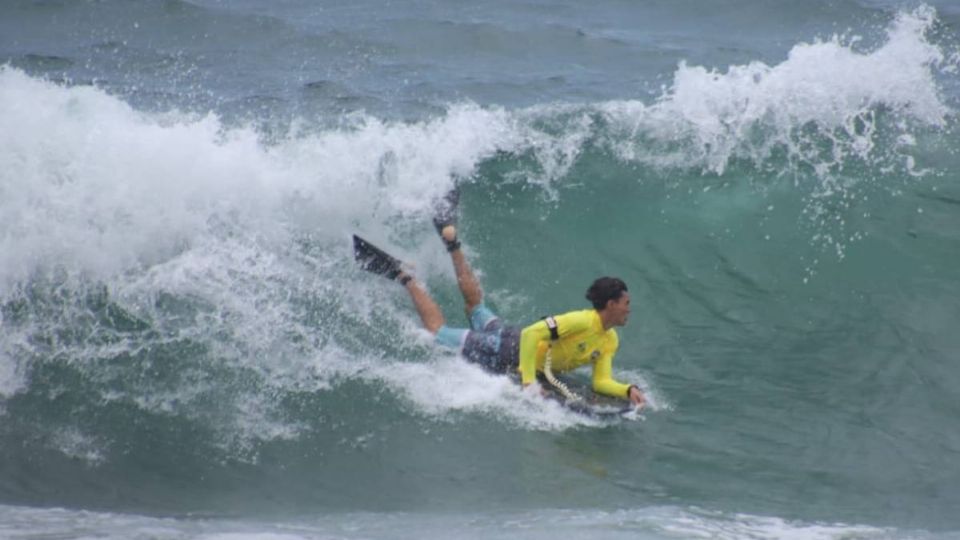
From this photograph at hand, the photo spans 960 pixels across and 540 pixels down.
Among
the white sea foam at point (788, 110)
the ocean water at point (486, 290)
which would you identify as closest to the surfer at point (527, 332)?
the ocean water at point (486, 290)

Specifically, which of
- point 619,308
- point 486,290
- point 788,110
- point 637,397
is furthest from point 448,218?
point 788,110

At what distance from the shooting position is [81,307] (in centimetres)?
960

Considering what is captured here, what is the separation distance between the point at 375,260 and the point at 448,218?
79cm

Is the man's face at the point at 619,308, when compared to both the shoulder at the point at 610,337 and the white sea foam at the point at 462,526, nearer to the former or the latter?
the shoulder at the point at 610,337

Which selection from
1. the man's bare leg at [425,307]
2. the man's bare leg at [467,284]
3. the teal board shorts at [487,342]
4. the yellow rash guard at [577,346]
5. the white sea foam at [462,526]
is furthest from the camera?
the man's bare leg at [467,284]

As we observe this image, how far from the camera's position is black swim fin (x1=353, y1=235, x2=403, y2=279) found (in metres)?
9.70

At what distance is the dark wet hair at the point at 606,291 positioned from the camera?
8.34 m

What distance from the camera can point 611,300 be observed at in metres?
8.37

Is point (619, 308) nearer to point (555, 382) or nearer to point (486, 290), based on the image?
point (555, 382)

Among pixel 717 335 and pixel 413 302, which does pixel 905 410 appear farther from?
pixel 413 302

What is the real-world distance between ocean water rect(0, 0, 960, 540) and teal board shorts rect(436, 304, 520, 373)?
0.14m

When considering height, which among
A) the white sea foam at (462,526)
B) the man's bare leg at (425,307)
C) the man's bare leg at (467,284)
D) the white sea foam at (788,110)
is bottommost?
the white sea foam at (462,526)

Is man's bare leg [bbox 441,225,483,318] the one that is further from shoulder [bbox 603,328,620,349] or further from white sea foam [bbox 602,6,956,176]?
white sea foam [bbox 602,6,956,176]

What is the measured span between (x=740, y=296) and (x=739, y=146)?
77.5 inches
